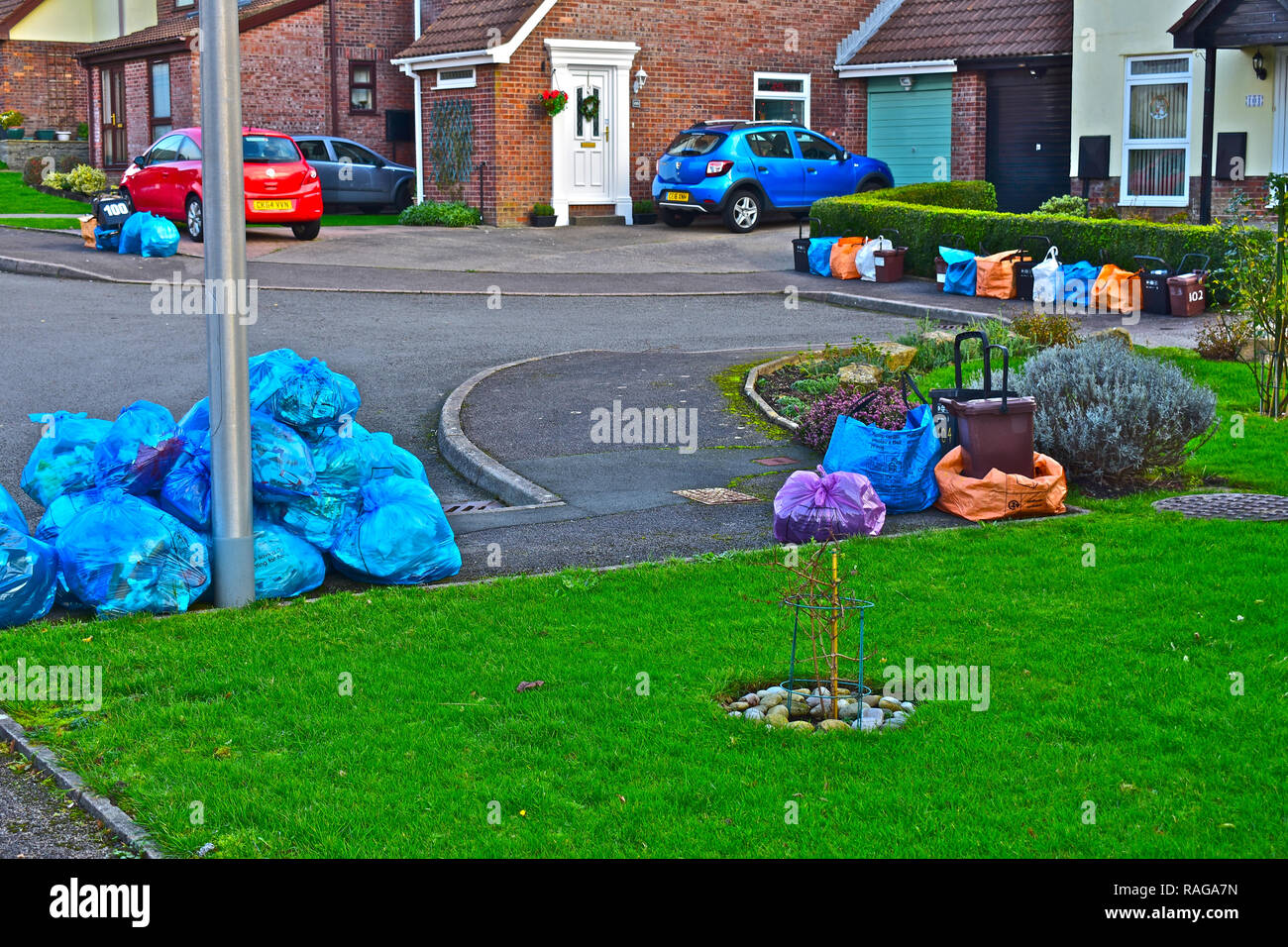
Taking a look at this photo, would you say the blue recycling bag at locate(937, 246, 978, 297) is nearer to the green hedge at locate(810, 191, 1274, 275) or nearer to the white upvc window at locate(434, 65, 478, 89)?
the green hedge at locate(810, 191, 1274, 275)

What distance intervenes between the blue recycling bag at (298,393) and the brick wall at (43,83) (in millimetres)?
38640

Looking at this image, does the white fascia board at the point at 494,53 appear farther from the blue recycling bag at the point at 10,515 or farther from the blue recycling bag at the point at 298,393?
the blue recycling bag at the point at 10,515

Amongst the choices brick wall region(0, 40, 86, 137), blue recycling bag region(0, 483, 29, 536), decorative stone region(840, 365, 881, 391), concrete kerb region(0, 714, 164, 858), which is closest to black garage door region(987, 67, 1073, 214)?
decorative stone region(840, 365, 881, 391)

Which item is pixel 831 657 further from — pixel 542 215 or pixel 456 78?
pixel 456 78

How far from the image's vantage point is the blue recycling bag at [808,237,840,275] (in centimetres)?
2197

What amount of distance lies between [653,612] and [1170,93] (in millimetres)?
Result: 20371

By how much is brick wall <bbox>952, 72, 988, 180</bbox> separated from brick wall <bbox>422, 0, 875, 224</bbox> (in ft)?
11.0

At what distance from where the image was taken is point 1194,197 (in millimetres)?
23953

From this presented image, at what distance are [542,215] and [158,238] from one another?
838 centimetres

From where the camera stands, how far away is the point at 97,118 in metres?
37.4

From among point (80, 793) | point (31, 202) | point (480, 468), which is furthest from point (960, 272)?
point (31, 202)

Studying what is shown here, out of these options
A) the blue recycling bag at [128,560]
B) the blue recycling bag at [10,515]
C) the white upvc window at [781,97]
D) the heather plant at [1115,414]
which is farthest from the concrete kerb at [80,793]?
the white upvc window at [781,97]
